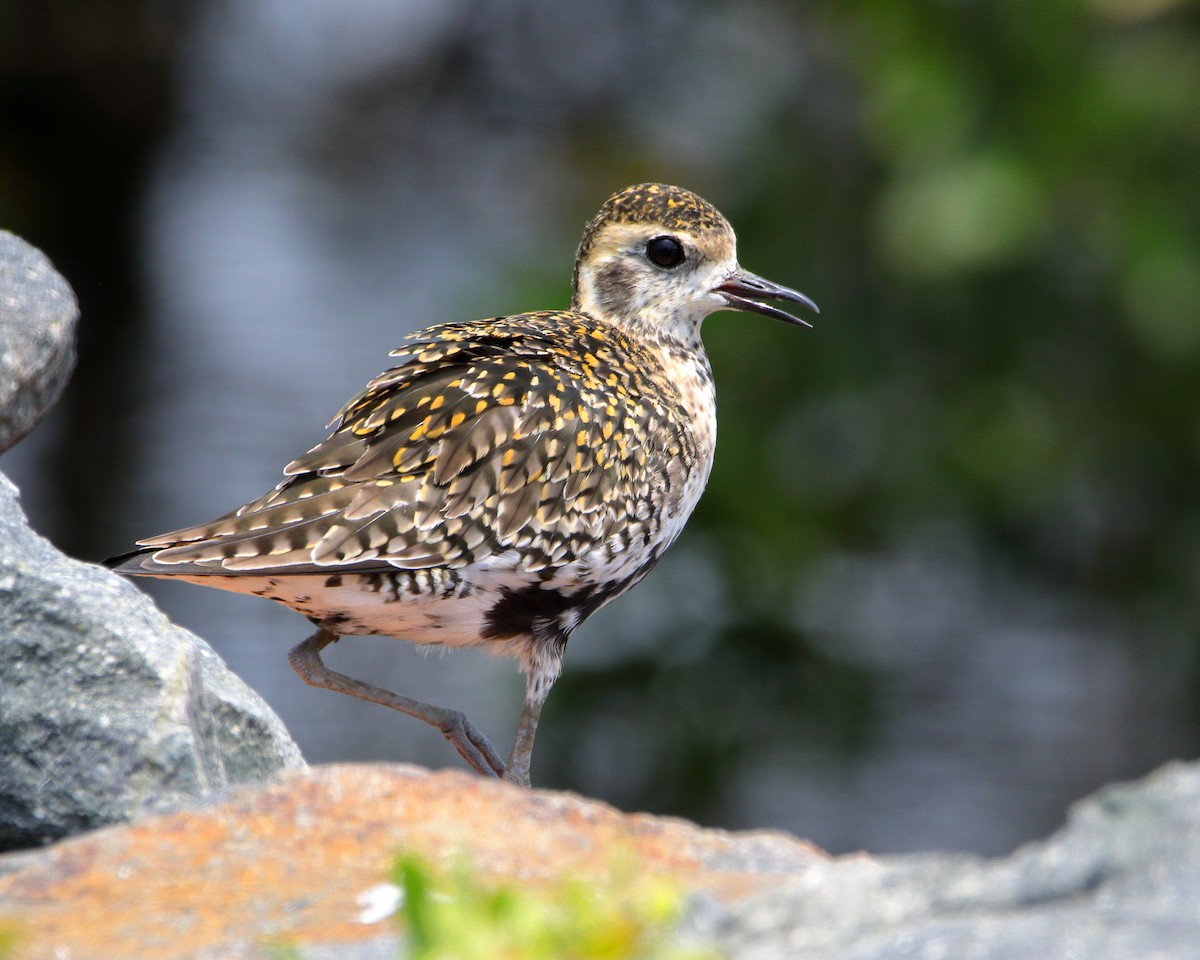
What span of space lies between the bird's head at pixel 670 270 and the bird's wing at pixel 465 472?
72 cm

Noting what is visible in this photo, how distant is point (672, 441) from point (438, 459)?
3.29ft

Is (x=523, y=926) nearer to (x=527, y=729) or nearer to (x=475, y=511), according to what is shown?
(x=475, y=511)

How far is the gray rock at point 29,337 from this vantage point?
560cm

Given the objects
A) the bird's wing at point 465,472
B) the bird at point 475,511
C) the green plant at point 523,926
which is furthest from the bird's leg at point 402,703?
the green plant at point 523,926

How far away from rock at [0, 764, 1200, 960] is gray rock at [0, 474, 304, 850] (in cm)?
80

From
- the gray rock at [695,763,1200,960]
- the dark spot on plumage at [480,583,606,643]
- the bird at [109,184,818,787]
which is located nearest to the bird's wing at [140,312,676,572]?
the bird at [109,184,818,787]

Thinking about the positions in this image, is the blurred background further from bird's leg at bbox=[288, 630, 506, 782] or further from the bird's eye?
bird's leg at bbox=[288, 630, 506, 782]

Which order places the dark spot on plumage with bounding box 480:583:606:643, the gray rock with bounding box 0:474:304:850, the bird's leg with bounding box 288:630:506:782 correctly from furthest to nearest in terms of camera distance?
the bird's leg with bounding box 288:630:506:782 < the dark spot on plumage with bounding box 480:583:606:643 < the gray rock with bounding box 0:474:304:850

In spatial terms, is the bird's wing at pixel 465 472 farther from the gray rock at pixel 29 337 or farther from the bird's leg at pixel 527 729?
the gray rock at pixel 29 337

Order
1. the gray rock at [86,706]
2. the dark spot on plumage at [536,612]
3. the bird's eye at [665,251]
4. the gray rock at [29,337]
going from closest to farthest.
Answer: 1. the gray rock at [86,706]
2. the gray rock at [29,337]
3. the dark spot on plumage at [536,612]
4. the bird's eye at [665,251]

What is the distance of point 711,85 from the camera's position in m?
17.1

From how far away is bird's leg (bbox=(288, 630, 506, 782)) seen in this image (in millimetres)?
6172

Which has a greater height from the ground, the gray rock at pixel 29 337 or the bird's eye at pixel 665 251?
the bird's eye at pixel 665 251

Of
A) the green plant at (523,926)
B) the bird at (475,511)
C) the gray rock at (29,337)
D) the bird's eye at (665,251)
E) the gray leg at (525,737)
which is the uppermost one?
the bird's eye at (665,251)
